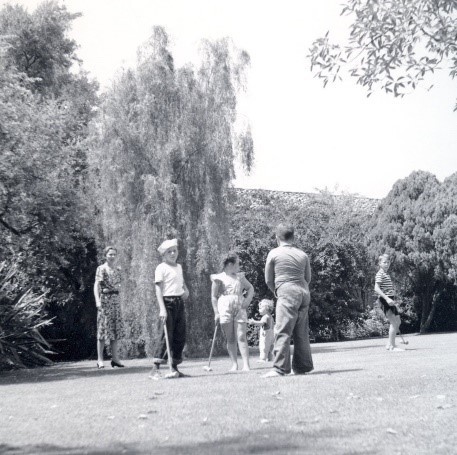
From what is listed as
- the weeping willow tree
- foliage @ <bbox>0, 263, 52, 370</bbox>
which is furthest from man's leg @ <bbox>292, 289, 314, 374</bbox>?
the weeping willow tree

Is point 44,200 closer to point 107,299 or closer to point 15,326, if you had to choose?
point 15,326

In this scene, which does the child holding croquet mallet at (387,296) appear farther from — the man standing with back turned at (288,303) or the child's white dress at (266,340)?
the man standing with back turned at (288,303)

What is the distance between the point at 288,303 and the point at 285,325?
0.95ft

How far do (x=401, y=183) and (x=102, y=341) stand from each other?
910 inches

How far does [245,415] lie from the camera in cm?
743

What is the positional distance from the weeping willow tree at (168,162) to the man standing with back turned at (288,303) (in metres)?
8.48

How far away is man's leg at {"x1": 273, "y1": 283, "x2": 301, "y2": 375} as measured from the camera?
11.5 m

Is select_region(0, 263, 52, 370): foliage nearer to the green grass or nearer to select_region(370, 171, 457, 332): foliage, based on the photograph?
the green grass

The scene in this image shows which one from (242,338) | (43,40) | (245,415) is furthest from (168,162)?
(43,40)

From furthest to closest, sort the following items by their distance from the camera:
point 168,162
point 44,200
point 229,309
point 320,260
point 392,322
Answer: point 320,260, point 168,162, point 44,200, point 392,322, point 229,309

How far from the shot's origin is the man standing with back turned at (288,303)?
1149 centimetres

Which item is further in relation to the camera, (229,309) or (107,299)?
(107,299)

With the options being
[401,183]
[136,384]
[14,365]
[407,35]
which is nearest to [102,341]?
[14,365]

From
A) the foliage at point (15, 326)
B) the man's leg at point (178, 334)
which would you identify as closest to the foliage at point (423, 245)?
the foliage at point (15, 326)
